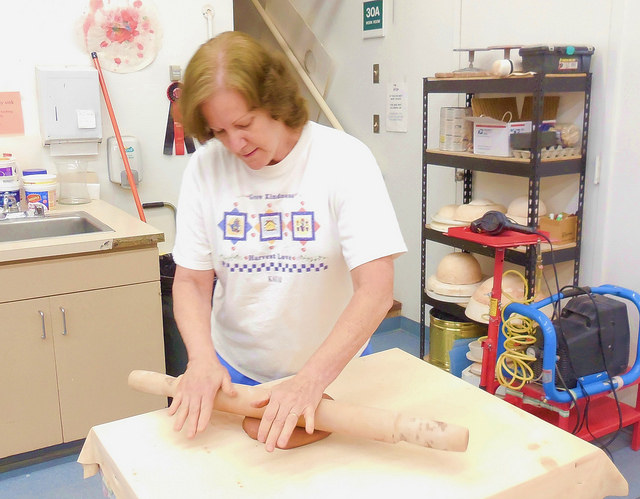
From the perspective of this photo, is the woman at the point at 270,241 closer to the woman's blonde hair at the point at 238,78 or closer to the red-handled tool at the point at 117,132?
the woman's blonde hair at the point at 238,78

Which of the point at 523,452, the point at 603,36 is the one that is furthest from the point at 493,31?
the point at 523,452

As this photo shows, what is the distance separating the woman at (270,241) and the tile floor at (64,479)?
1151mm

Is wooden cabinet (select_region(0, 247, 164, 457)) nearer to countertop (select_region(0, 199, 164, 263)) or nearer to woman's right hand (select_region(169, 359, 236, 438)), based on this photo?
countertop (select_region(0, 199, 164, 263))

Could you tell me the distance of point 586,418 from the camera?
2285mm

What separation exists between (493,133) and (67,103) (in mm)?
1770

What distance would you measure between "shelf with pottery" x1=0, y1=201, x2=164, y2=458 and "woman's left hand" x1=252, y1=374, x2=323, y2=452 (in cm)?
136

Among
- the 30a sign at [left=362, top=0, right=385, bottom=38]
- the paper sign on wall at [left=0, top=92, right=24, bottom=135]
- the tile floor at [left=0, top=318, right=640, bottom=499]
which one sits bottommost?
the tile floor at [left=0, top=318, right=640, bottom=499]

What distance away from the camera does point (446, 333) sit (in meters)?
2.85

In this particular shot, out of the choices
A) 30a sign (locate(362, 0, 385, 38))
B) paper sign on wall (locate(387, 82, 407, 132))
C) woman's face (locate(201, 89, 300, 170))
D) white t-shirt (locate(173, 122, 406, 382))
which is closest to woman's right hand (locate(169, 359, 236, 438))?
white t-shirt (locate(173, 122, 406, 382))

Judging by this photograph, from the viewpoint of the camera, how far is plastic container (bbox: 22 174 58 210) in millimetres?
2631

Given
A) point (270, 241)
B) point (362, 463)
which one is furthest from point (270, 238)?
point (362, 463)

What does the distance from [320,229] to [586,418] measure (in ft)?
5.00

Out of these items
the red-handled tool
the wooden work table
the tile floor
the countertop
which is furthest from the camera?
the red-handled tool

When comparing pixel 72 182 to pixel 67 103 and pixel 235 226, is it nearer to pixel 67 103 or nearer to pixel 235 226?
pixel 67 103
